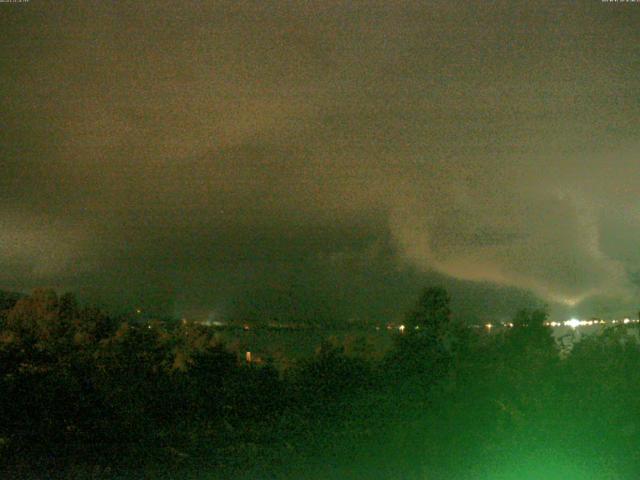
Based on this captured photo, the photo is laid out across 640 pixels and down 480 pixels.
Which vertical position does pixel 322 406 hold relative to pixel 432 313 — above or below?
below

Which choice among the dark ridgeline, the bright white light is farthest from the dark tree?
the bright white light

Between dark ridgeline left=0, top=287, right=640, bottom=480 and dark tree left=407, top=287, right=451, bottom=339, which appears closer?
dark ridgeline left=0, top=287, right=640, bottom=480

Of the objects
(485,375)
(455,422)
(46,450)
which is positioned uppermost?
(485,375)

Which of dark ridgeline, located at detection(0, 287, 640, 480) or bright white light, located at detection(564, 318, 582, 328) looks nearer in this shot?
dark ridgeline, located at detection(0, 287, 640, 480)

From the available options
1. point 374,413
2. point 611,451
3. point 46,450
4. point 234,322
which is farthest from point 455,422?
point 234,322

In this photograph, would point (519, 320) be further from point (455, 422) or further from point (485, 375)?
point (455, 422)

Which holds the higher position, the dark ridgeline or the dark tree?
the dark tree

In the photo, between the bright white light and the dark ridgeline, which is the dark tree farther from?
the bright white light

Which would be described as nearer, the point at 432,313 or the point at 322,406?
the point at 322,406
